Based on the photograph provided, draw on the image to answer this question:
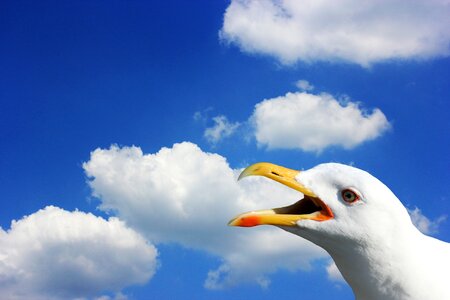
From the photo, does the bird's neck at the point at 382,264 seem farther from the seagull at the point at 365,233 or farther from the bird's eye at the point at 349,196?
the bird's eye at the point at 349,196

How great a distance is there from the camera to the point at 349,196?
20.4 feet

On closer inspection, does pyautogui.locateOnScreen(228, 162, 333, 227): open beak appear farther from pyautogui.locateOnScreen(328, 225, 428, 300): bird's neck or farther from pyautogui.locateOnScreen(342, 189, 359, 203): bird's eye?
pyautogui.locateOnScreen(328, 225, 428, 300): bird's neck

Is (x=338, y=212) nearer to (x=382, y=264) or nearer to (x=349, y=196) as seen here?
(x=349, y=196)

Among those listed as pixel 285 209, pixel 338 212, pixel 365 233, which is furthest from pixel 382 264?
pixel 285 209

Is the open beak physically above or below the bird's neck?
above

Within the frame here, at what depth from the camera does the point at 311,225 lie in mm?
6227

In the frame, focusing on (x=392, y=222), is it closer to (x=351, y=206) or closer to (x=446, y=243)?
(x=351, y=206)

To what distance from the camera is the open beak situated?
6.20 metres

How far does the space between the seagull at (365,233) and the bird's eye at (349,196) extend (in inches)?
0.4

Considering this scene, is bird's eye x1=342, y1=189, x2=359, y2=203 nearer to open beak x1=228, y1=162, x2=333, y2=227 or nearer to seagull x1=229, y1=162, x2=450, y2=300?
seagull x1=229, y1=162, x2=450, y2=300

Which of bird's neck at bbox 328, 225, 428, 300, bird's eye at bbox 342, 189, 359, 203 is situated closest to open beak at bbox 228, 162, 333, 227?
bird's eye at bbox 342, 189, 359, 203

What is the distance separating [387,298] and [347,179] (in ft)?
4.46

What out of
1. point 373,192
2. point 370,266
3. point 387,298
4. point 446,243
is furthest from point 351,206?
point 446,243

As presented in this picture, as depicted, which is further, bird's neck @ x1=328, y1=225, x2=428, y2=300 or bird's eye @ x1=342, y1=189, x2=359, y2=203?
bird's eye @ x1=342, y1=189, x2=359, y2=203
